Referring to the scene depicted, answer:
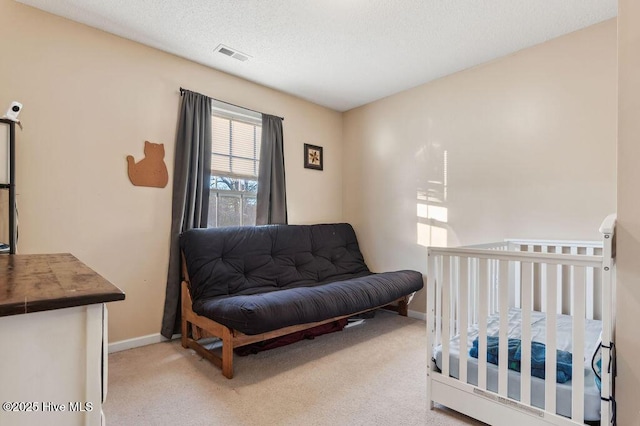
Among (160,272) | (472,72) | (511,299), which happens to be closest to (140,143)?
(160,272)

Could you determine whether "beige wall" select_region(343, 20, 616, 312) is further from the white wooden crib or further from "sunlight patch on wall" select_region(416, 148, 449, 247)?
the white wooden crib

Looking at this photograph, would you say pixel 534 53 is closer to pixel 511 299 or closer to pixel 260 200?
pixel 511 299

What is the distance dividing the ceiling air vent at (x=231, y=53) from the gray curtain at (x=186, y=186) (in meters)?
0.41

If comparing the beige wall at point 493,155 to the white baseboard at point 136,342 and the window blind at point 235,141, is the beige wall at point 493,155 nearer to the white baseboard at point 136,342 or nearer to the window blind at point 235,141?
the window blind at point 235,141

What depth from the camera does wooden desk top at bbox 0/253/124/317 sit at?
62 cm

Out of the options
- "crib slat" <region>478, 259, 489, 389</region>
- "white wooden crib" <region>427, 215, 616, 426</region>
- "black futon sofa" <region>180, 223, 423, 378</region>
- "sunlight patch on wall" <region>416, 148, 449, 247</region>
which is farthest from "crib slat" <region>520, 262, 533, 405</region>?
"sunlight patch on wall" <region>416, 148, 449, 247</region>

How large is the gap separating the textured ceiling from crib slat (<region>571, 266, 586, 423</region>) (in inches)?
69.0

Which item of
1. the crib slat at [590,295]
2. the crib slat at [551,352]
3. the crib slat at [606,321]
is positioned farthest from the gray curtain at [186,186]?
the crib slat at [590,295]

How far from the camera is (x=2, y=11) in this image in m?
2.04

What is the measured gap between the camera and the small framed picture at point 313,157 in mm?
3691

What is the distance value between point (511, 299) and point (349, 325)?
1357mm

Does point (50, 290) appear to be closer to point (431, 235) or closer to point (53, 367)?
point (53, 367)

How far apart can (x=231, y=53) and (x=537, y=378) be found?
9.40 ft

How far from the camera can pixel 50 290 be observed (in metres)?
0.72
